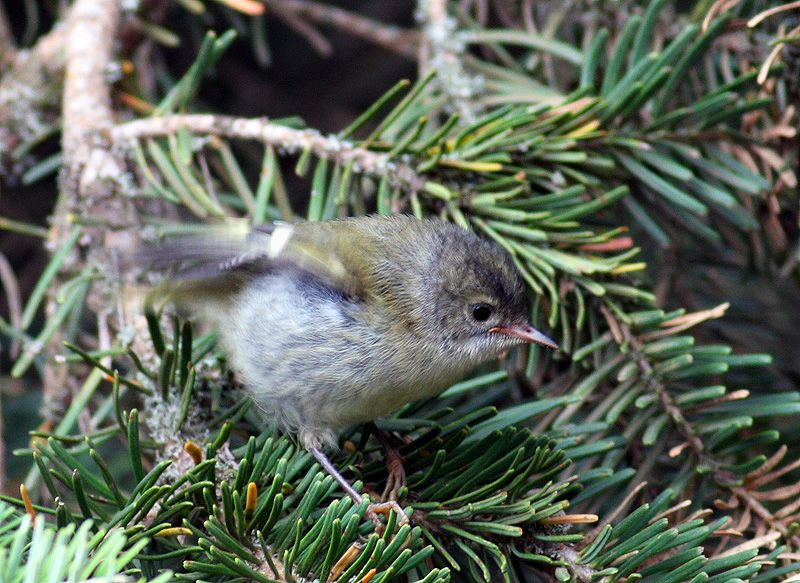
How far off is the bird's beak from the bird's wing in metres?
0.28

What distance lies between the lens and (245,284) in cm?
158

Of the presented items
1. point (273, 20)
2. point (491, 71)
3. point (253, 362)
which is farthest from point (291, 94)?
point (253, 362)

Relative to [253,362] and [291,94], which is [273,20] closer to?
[291,94]

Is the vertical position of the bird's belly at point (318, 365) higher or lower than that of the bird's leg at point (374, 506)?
higher

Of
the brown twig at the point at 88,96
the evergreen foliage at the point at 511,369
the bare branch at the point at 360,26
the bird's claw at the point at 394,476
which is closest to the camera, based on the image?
the evergreen foliage at the point at 511,369

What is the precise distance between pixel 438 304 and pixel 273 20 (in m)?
1.31

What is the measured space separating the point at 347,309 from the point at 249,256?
0.19 metres

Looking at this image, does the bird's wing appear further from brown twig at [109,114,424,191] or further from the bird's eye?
the bird's eye

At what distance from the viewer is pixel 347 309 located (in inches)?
60.7

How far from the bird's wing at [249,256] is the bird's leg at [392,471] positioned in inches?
11.4

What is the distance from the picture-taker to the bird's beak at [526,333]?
1522 mm

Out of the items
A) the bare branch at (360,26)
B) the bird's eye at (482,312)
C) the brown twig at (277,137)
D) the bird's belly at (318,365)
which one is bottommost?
the bird's belly at (318,365)

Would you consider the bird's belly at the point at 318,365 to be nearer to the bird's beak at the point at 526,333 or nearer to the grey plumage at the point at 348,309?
the grey plumage at the point at 348,309

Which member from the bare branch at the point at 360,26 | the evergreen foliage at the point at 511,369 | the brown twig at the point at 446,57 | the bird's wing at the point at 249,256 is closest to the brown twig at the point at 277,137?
the evergreen foliage at the point at 511,369
